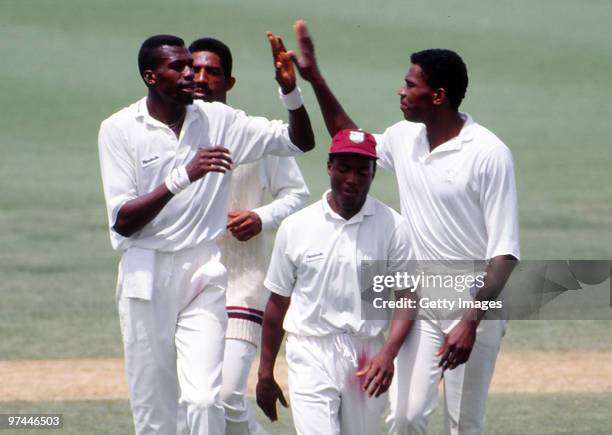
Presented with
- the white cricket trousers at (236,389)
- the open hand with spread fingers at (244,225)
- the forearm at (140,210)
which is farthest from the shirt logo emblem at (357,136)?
the white cricket trousers at (236,389)

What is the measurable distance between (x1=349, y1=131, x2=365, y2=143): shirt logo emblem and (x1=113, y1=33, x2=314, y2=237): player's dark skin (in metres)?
0.48

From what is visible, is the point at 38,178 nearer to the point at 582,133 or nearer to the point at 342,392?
the point at 582,133

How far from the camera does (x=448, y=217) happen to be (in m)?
6.70

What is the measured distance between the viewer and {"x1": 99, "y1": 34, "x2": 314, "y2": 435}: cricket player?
660 centimetres

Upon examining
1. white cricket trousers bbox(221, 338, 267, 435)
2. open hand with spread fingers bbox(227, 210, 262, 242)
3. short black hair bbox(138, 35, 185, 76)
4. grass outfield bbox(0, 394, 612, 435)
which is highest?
short black hair bbox(138, 35, 185, 76)

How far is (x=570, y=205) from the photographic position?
15.8m

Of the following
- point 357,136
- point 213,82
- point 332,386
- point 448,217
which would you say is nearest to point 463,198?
point 448,217

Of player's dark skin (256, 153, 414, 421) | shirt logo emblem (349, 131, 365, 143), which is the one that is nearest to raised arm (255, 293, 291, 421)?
player's dark skin (256, 153, 414, 421)

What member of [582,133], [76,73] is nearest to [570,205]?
[582,133]

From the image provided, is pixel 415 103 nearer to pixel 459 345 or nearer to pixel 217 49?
pixel 459 345

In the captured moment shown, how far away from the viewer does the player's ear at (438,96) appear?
269 inches

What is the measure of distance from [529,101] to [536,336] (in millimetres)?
9028

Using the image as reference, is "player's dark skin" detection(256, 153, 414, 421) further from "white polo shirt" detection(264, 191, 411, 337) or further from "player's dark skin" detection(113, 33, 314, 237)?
"player's dark skin" detection(113, 33, 314, 237)

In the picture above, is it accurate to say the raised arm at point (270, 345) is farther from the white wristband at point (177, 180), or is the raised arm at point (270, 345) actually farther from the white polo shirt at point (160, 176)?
the white wristband at point (177, 180)
